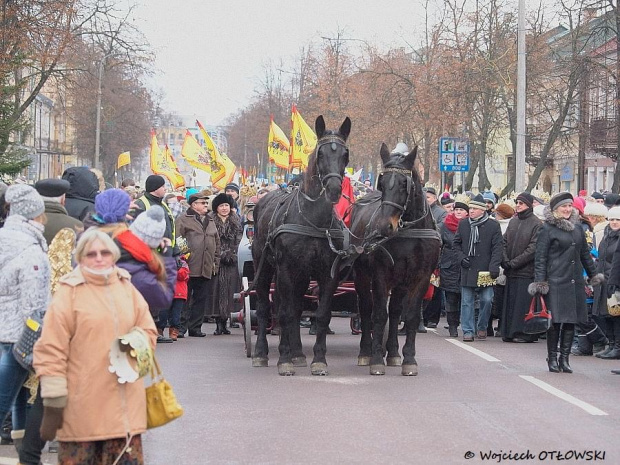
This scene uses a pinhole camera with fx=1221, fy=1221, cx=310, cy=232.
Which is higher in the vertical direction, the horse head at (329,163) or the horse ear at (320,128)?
the horse ear at (320,128)

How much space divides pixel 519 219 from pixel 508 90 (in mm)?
21520

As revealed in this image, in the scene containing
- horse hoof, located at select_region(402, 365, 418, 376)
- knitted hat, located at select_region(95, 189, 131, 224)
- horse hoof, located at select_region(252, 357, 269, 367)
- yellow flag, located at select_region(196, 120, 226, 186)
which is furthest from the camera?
yellow flag, located at select_region(196, 120, 226, 186)

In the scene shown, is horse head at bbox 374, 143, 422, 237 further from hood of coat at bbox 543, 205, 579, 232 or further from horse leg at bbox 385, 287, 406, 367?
hood of coat at bbox 543, 205, 579, 232

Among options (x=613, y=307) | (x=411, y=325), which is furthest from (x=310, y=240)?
(x=613, y=307)

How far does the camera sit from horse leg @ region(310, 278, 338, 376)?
39.4 feet

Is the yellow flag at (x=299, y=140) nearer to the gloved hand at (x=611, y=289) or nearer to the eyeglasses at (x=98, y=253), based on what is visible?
Result: the gloved hand at (x=611, y=289)

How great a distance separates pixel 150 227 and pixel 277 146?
74.6ft

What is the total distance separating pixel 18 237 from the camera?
25.6ft

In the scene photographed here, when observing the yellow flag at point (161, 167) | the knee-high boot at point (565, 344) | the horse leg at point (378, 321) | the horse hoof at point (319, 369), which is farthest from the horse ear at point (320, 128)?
the yellow flag at point (161, 167)

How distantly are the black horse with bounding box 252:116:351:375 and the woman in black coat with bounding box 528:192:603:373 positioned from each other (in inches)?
93.9

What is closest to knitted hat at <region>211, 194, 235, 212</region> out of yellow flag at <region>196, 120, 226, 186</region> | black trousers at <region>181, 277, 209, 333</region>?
black trousers at <region>181, 277, 209, 333</region>

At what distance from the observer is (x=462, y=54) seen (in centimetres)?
3897

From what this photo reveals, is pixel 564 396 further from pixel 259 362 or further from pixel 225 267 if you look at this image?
pixel 225 267

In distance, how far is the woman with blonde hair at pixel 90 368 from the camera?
6066 mm
